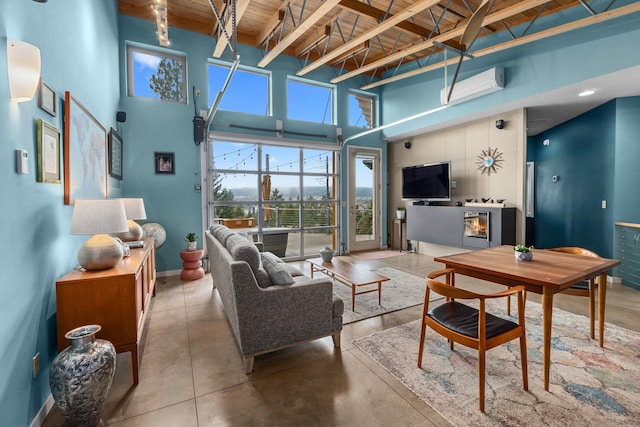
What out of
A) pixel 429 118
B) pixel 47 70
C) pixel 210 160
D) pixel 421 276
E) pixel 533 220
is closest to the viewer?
pixel 47 70

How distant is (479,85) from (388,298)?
3.81 m

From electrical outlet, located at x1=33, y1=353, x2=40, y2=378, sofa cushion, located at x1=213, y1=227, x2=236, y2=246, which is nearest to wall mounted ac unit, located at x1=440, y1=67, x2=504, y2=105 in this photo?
sofa cushion, located at x1=213, y1=227, x2=236, y2=246

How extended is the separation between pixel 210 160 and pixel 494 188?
204 inches

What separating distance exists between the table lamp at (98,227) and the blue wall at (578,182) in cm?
633

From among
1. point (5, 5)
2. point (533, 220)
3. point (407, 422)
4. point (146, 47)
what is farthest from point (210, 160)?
point (533, 220)

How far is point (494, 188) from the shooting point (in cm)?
518

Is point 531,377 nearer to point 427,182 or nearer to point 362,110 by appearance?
point 427,182

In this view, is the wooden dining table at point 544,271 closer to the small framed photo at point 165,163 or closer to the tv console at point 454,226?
the tv console at point 454,226

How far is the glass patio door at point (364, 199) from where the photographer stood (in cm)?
676

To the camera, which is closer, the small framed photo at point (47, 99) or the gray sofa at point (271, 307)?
the small framed photo at point (47, 99)

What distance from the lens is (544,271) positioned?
208 centimetres

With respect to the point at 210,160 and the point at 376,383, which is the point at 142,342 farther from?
the point at 210,160

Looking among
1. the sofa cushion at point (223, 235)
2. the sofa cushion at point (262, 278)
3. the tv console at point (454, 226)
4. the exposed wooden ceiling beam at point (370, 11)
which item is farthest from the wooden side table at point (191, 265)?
the tv console at point (454, 226)

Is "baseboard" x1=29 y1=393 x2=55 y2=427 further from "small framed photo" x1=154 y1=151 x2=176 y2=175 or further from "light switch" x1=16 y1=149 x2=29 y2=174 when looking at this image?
"small framed photo" x1=154 y1=151 x2=176 y2=175
